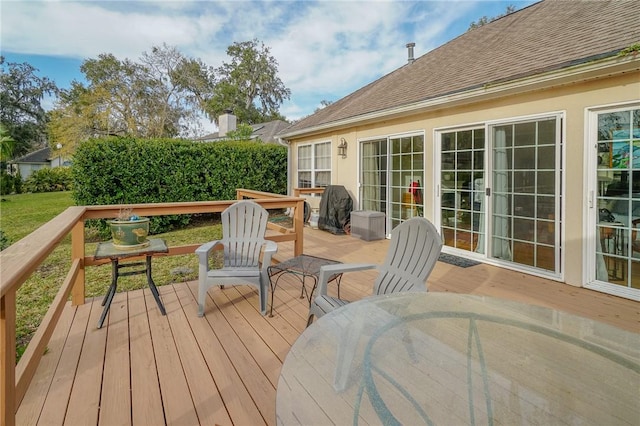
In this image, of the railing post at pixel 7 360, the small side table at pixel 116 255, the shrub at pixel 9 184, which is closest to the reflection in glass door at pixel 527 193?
the small side table at pixel 116 255

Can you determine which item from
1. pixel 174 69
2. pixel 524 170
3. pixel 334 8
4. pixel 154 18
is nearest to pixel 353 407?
pixel 524 170

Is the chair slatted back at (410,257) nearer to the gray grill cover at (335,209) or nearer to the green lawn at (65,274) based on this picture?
the green lawn at (65,274)

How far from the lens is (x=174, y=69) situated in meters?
20.1

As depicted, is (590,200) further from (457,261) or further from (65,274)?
(65,274)

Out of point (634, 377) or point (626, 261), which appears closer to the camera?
point (634, 377)

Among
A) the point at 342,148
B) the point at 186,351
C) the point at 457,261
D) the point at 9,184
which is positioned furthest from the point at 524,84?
the point at 9,184

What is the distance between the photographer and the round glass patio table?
1.19m

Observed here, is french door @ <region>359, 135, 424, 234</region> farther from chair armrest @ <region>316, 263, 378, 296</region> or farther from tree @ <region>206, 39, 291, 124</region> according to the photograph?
tree @ <region>206, 39, 291, 124</region>

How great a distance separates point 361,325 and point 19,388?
153 cm

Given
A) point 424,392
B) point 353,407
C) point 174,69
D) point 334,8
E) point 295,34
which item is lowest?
point 424,392

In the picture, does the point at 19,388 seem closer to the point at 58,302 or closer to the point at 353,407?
the point at 58,302

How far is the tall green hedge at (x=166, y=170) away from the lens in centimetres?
708

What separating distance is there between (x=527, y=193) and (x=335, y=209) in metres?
3.66

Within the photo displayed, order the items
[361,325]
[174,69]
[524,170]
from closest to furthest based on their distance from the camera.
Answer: [361,325]
[524,170]
[174,69]
